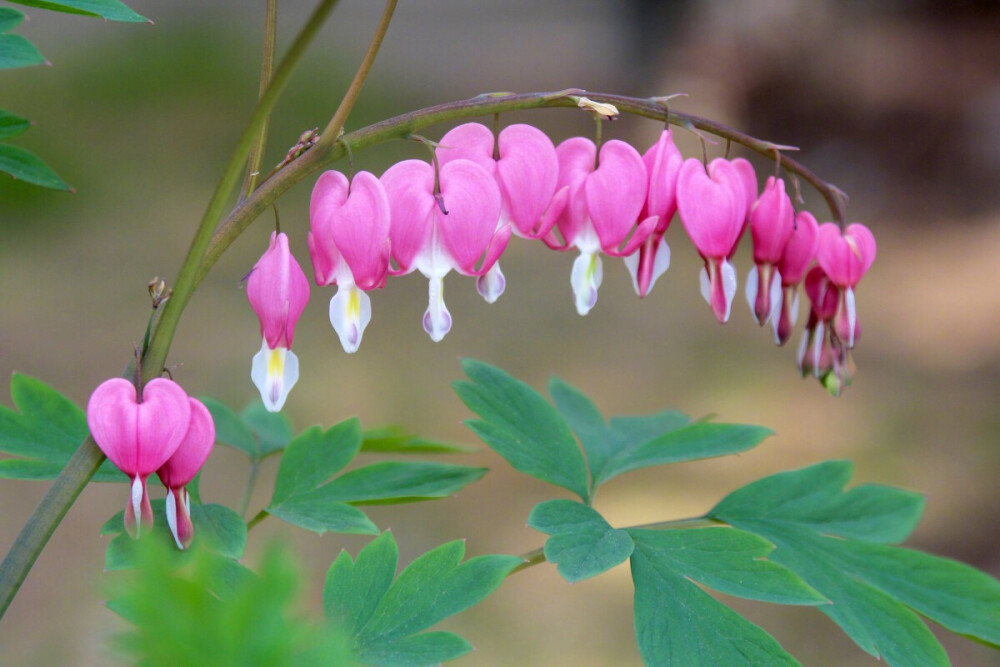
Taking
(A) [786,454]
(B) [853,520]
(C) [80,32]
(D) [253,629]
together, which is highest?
(C) [80,32]

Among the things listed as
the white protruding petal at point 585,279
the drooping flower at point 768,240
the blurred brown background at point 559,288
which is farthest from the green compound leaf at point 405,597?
the blurred brown background at point 559,288

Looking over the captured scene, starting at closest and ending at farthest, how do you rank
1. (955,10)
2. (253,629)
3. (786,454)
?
(253,629) < (786,454) < (955,10)

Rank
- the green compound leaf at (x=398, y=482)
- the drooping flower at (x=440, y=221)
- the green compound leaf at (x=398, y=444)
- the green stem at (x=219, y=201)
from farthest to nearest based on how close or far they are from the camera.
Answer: the green compound leaf at (x=398, y=444), the green compound leaf at (x=398, y=482), the drooping flower at (x=440, y=221), the green stem at (x=219, y=201)

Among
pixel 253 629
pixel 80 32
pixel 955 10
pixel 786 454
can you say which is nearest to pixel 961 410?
pixel 786 454

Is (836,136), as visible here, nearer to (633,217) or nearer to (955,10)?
(955,10)

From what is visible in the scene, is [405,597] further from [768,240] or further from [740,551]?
[768,240]

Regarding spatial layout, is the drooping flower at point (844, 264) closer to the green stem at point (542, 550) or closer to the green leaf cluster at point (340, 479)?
the green stem at point (542, 550)

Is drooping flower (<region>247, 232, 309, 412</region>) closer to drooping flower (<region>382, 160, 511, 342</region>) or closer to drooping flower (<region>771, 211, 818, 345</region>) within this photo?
drooping flower (<region>382, 160, 511, 342</region>)
